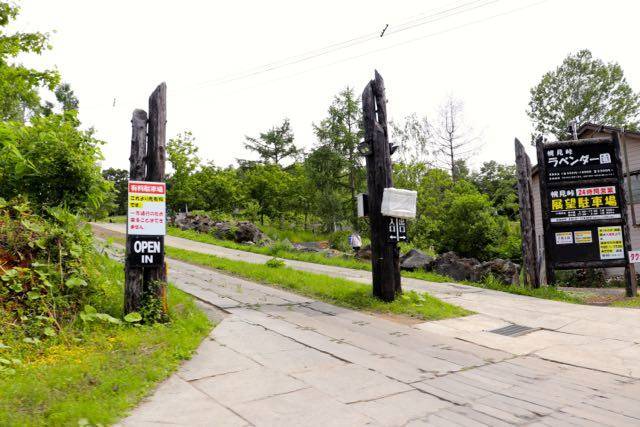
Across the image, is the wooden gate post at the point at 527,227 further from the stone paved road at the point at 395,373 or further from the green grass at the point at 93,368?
the green grass at the point at 93,368

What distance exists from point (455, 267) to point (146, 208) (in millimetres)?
9699

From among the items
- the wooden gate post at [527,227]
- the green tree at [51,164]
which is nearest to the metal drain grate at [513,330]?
the wooden gate post at [527,227]

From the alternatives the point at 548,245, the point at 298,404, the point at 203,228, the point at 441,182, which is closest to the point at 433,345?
the point at 298,404

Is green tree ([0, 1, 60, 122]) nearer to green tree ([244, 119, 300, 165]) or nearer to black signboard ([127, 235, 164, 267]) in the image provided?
black signboard ([127, 235, 164, 267])

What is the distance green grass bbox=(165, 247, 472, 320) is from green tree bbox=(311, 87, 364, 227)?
19.6m

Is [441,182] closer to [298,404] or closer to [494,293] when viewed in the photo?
[494,293]

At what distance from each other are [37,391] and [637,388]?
5.66 m

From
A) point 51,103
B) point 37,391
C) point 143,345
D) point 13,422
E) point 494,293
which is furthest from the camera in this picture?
point 51,103

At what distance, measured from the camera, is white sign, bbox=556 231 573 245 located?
11.3 metres

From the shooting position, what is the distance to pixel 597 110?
3547 cm

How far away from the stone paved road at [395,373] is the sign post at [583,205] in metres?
3.24

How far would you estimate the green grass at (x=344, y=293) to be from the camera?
8.38 m

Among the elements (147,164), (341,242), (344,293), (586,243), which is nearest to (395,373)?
(344,293)

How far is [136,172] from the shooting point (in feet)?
22.0
